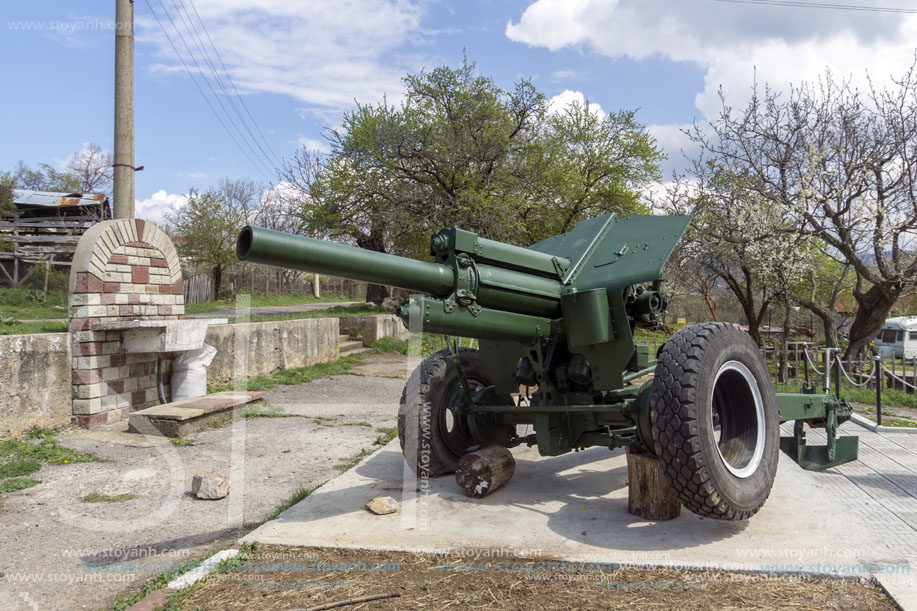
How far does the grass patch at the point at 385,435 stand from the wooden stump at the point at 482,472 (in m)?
2.19

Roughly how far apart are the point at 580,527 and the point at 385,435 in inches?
137

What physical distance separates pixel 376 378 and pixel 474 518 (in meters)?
8.04

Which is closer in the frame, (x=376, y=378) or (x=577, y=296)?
(x=577, y=296)

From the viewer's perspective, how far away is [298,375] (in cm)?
1095

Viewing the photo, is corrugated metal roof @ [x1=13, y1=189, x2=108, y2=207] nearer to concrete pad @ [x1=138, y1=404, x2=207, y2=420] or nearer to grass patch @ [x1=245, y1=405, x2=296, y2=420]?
grass patch @ [x1=245, y1=405, x2=296, y2=420]

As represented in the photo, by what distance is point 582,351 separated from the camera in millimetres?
3846

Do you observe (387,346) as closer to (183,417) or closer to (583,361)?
→ (183,417)

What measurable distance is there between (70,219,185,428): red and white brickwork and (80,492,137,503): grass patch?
2.44m

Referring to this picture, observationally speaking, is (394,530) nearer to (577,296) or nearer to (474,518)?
(474,518)

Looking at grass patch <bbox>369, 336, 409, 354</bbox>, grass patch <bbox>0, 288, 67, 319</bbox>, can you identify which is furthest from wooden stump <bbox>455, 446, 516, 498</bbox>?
grass patch <bbox>369, 336, 409, 354</bbox>

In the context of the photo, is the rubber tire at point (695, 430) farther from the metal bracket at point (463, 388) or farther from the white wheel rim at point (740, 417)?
the metal bracket at point (463, 388)

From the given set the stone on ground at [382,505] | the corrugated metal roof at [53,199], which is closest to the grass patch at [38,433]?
the stone on ground at [382,505]

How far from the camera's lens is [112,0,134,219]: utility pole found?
904 cm

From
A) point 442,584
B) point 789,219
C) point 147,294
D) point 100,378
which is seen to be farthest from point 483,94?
point 442,584
